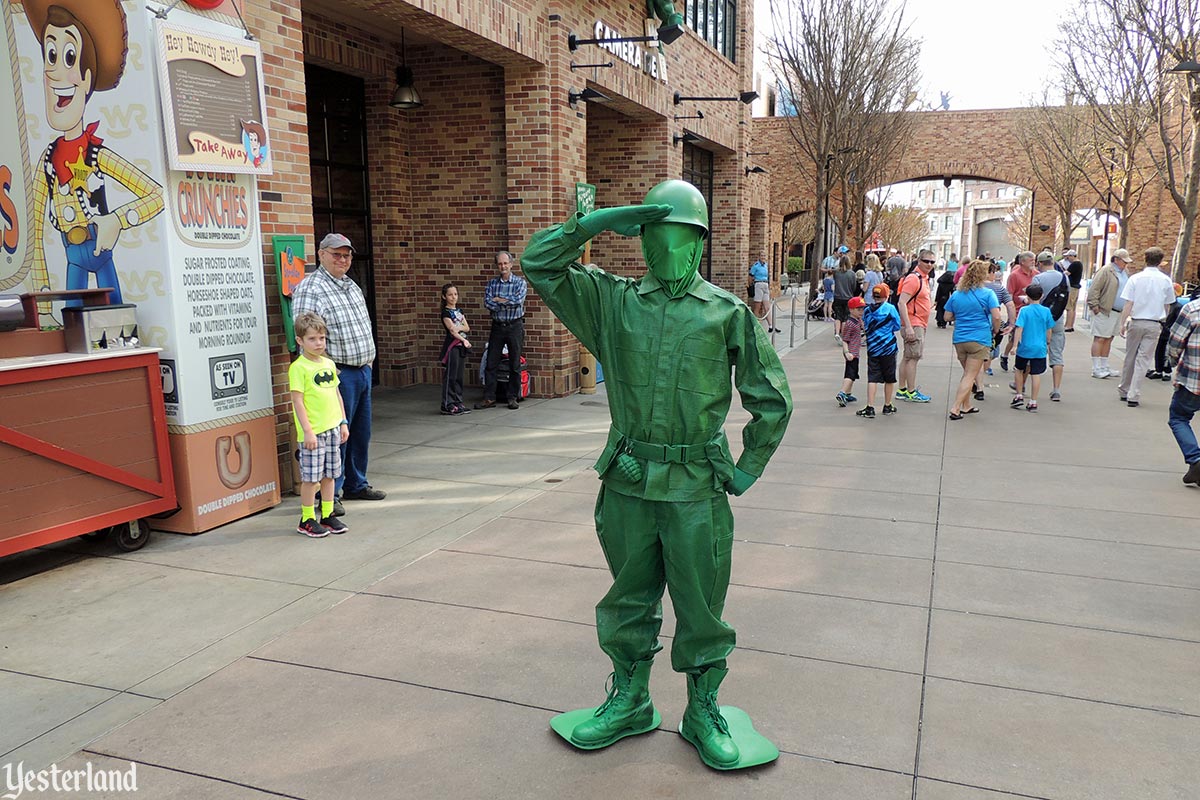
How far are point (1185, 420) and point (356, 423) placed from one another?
649cm

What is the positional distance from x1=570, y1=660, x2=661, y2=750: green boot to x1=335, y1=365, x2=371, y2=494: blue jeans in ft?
10.9

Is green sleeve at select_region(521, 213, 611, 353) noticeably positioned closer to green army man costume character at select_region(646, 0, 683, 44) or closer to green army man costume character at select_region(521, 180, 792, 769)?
green army man costume character at select_region(521, 180, 792, 769)

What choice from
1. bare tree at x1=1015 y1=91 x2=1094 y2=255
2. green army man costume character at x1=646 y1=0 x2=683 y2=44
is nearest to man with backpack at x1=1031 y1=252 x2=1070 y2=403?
green army man costume character at x1=646 y1=0 x2=683 y2=44

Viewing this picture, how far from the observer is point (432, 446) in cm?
816

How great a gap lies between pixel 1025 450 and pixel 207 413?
6.93m

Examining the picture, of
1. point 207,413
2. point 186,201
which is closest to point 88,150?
point 186,201

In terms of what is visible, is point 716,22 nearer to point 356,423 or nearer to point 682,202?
point 356,423

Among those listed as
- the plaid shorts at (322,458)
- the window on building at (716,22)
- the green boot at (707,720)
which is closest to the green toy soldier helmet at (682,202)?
the green boot at (707,720)

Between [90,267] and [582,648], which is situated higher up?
[90,267]

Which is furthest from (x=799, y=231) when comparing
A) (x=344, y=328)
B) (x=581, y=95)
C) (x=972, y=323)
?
(x=344, y=328)

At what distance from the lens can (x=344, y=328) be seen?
6.06 meters

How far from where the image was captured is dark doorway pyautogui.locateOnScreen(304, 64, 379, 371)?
10.2m

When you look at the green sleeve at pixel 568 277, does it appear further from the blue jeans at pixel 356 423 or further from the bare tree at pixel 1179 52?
the bare tree at pixel 1179 52

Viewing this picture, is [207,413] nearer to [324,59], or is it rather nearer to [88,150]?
[88,150]
